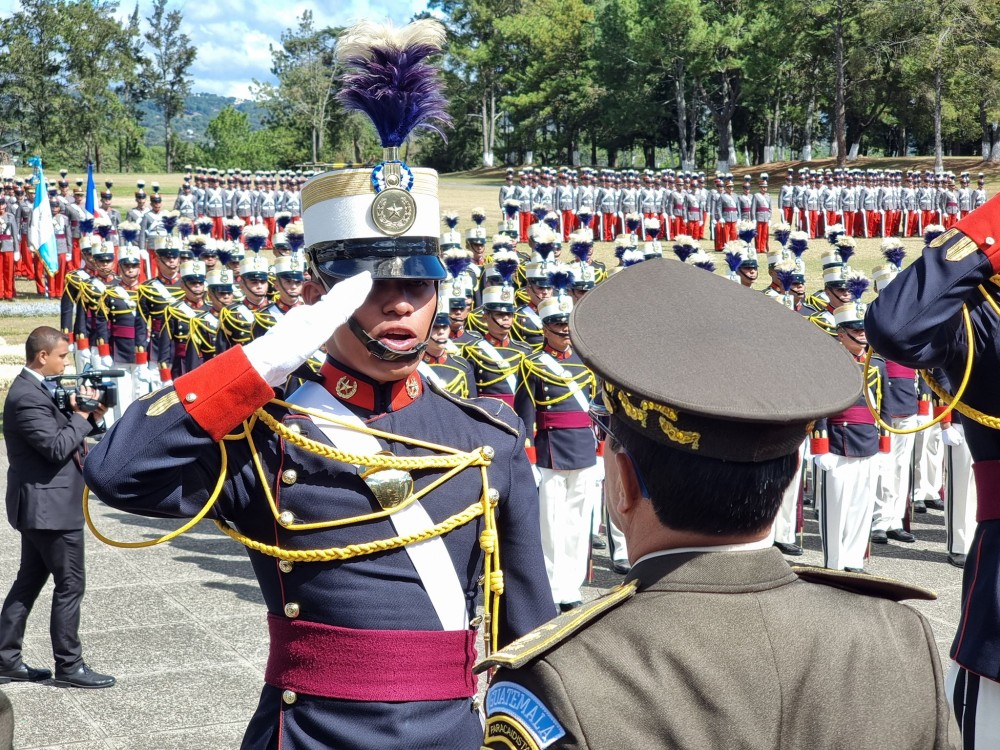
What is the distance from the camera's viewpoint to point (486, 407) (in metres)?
3.12

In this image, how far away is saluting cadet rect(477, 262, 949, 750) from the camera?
1621 millimetres

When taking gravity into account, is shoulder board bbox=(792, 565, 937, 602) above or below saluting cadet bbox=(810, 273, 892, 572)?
above

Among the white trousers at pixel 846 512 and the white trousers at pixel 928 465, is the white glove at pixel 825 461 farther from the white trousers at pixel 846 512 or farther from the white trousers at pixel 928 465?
the white trousers at pixel 928 465

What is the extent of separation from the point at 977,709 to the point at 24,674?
15.2 ft

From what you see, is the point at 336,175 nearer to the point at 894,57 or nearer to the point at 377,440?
the point at 377,440

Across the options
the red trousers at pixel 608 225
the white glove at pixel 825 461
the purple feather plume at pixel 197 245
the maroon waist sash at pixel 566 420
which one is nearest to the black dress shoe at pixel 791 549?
the white glove at pixel 825 461

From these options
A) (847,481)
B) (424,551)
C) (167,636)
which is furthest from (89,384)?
(847,481)

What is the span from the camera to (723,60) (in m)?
52.8

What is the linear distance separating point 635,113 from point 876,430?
50588mm

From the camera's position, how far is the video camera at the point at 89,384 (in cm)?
546

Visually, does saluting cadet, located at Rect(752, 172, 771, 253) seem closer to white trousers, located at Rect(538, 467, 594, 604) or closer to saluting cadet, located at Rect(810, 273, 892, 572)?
saluting cadet, located at Rect(810, 273, 892, 572)

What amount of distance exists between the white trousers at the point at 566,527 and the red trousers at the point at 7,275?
18.5 meters

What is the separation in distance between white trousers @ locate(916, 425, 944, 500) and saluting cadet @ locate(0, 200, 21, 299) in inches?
738

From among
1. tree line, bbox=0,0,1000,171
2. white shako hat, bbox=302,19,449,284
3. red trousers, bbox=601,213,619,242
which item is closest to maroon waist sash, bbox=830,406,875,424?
white shako hat, bbox=302,19,449,284
